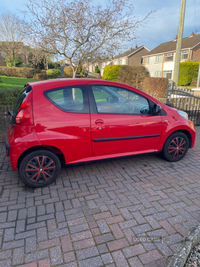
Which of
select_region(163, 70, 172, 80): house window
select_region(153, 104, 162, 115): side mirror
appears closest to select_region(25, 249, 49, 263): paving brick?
select_region(153, 104, 162, 115): side mirror

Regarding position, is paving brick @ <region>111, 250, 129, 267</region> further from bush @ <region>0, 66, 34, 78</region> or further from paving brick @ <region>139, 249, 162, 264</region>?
bush @ <region>0, 66, 34, 78</region>

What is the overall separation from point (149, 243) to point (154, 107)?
7.83ft

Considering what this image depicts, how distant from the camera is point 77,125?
3.12 m

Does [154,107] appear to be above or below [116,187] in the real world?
above

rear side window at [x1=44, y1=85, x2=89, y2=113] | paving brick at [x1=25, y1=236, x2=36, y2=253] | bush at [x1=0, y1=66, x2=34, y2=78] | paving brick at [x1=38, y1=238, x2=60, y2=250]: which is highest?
bush at [x1=0, y1=66, x2=34, y2=78]

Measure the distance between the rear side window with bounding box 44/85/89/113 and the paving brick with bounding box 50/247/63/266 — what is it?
1942mm

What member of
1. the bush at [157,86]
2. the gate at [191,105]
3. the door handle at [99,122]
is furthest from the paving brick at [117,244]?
the bush at [157,86]

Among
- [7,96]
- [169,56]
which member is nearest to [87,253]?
[7,96]

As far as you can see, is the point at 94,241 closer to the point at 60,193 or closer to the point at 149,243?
the point at 149,243

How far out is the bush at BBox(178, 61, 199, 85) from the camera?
27789mm

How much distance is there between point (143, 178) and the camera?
3.51 metres

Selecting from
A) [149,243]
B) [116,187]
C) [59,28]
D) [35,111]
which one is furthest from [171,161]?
[59,28]

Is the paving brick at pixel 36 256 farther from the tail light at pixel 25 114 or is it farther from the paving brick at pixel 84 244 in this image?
the tail light at pixel 25 114

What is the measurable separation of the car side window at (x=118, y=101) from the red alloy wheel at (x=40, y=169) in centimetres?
122
